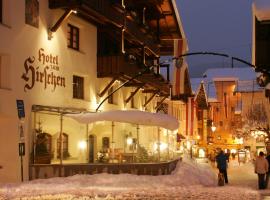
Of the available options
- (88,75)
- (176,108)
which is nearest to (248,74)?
(176,108)

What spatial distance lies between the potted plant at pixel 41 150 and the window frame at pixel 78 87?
427 cm

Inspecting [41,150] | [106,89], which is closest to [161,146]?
[106,89]

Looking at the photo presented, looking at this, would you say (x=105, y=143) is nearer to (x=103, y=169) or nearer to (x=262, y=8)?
(x=103, y=169)

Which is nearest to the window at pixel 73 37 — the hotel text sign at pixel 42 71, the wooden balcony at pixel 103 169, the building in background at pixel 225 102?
the hotel text sign at pixel 42 71

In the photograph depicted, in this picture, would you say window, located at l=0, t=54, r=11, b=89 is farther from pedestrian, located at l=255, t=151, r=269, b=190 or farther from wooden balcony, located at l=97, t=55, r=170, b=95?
pedestrian, located at l=255, t=151, r=269, b=190

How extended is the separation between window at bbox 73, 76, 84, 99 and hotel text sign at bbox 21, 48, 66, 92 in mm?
1876

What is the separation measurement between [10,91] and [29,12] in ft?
11.7

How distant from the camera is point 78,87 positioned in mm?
28312

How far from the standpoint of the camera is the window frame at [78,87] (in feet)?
91.5

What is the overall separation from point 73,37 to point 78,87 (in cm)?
250

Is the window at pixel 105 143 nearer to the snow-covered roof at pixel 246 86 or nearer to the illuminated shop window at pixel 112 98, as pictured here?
the illuminated shop window at pixel 112 98

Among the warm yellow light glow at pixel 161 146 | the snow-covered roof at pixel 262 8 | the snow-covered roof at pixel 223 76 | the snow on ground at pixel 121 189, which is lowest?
the snow on ground at pixel 121 189

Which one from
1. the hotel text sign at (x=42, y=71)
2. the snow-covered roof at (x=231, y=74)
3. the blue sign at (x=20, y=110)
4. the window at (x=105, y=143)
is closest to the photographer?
the blue sign at (x=20, y=110)

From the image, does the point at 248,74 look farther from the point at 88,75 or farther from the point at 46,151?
the point at 46,151
